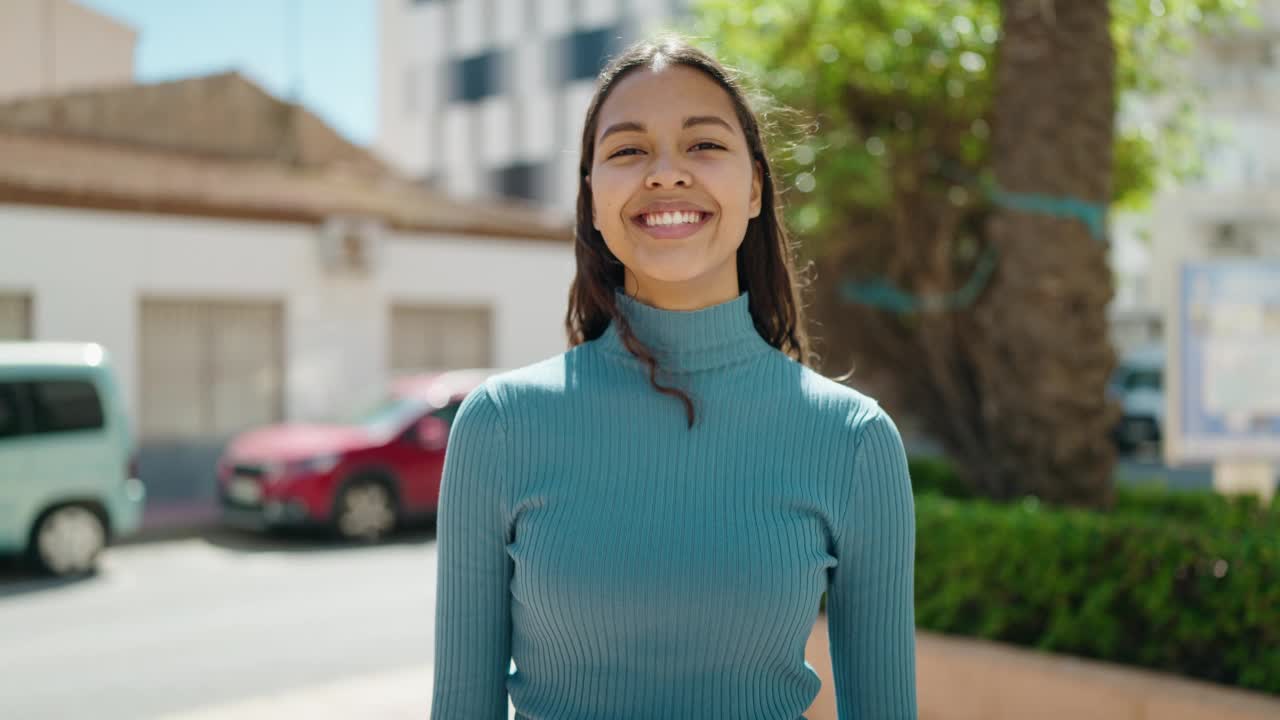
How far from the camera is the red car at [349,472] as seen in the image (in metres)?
10.8

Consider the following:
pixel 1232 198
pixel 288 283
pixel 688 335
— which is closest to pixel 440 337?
pixel 288 283

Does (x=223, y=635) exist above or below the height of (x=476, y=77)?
below

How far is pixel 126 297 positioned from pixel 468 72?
63.2 ft

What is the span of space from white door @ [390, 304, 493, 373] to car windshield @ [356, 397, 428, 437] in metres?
5.76

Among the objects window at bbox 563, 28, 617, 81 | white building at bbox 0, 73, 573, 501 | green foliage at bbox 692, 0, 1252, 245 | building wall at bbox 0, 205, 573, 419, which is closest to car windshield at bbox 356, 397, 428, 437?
white building at bbox 0, 73, 573, 501

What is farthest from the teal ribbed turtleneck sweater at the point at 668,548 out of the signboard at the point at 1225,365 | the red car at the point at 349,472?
the red car at the point at 349,472

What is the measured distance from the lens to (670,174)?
→ 1.75 meters

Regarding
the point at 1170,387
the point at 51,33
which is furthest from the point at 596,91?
the point at 51,33

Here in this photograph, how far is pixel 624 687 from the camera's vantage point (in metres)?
1.68

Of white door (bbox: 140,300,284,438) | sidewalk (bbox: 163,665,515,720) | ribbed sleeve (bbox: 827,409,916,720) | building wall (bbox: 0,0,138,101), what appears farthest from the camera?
white door (bbox: 140,300,284,438)

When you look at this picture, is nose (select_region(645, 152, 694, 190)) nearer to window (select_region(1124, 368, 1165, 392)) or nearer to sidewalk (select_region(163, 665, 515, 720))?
sidewalk (select_region(163, 665, 515, 720))

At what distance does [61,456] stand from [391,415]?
3161 mm

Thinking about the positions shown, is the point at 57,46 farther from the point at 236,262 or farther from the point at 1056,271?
the point at 236,262

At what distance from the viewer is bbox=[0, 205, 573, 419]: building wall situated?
14.0 meters
